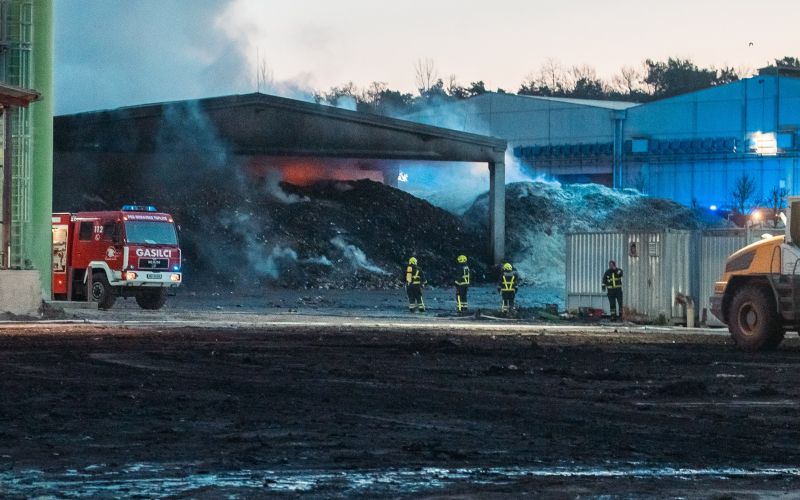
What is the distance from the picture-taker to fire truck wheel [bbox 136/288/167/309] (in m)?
36.8

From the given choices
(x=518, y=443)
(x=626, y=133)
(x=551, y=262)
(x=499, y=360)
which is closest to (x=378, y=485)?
(x=518, y=443)

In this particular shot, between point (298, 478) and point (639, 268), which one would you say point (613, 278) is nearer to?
point (639, 268)

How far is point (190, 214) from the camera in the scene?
185 ft

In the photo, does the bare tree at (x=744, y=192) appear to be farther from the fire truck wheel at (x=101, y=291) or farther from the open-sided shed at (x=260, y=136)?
the fire truck wheel at (x=101, y=291)

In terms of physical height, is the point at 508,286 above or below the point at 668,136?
below

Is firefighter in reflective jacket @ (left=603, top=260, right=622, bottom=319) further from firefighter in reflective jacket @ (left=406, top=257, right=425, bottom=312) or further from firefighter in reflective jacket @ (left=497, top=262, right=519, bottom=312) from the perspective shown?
firefighter in reflective jacket @ (left=406, top=257, right=425, bottom=312)

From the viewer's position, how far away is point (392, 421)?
12.1 meters

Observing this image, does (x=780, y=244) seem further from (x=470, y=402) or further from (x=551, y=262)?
(x=551, y=262)

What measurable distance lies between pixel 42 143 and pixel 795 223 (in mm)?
19927

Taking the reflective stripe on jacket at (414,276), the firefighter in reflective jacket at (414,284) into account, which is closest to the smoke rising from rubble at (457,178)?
the firefighter in reflective jacket at (414,284)

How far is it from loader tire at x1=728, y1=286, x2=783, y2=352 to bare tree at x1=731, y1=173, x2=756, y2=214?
51953 mm

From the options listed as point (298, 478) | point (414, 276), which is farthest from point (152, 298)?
point (298, 478)

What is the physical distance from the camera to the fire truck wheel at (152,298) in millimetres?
36781

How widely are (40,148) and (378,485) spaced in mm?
27815
